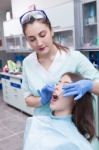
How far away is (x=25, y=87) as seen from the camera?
1.35 m

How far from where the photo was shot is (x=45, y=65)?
129cm

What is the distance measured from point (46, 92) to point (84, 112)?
23cm

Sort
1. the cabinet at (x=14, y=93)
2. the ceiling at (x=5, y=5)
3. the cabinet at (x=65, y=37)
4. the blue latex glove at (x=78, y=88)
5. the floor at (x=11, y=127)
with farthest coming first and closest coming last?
the ceiling at (x=5, y=5) → the cabinet at (x=14, y=93) → the cabinet at (x=65, y=37) → the floor at (x=11, y=127) → the blue latex glove at (x=78, y=88)

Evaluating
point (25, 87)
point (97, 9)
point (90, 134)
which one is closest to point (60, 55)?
point (25, 87)

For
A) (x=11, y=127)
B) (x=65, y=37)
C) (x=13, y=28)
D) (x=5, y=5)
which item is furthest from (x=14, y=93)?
(x=5, y=5)

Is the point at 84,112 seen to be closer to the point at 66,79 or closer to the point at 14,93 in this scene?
the point at 66,79

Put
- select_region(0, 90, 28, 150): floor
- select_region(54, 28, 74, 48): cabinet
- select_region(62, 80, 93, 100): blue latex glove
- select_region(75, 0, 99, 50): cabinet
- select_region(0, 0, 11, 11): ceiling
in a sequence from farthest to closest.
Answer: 1. select_region(0, 0, 11, 11): ceiling
2. select_region(54, 28, 74, 48): cabinet
3. select_region(0, 90, 28, 150): floor
4. select_region(75, 0, 99, 50): cabinet
5. select_region(62, 80, 93, 100): blue latex glove

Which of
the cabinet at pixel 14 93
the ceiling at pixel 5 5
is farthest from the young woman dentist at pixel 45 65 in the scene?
the ceiling at pixel 5 5

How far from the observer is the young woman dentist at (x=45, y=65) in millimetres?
1135

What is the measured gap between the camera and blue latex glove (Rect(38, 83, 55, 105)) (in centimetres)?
117

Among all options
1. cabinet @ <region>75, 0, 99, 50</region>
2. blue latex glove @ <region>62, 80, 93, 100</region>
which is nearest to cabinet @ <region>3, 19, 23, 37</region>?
cabinet @ <region>75, 0, 99, 50</region>

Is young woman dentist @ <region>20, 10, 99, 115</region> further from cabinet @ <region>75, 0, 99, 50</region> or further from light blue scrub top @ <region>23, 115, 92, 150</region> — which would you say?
cabinet @ <region>75, 0, 99, 50</region>

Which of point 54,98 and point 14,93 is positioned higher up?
point 54,98

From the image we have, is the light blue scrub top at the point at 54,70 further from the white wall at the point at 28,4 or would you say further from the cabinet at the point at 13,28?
the cabinet at the point at 13,28
